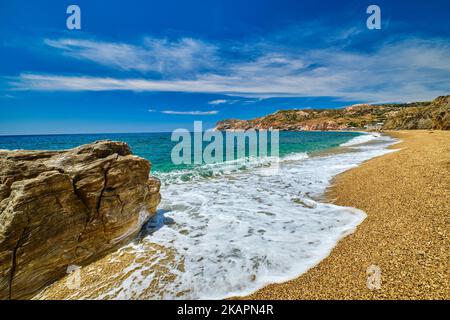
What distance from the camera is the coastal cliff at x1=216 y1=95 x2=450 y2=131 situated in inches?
2698

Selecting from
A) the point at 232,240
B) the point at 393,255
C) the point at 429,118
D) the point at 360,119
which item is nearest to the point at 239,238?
the point at 232,240

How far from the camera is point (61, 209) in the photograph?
5543mm

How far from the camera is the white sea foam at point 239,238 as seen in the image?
505cm

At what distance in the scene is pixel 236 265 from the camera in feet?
18.5

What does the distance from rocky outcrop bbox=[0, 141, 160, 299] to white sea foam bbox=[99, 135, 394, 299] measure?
1274 mm

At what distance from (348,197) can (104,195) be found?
994cm

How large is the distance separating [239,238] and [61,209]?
17.0 feet

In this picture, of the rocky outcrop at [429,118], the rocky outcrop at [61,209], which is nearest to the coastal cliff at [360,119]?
the rocky outcrop at [429,118]

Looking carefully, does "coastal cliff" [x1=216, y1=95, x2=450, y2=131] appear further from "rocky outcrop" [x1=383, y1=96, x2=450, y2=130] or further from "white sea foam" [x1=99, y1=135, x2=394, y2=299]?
"white sea foam" [x1=99, y1=135, x2=394, y2=299]

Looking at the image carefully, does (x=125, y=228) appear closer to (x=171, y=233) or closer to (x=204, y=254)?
(x=171, y=233)

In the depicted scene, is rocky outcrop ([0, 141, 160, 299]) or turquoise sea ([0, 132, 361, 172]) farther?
turquoise sea ([0, 132, 361, 172])

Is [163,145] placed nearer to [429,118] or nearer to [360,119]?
[429,118]

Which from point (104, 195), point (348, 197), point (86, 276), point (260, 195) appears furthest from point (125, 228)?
point (348, 197)

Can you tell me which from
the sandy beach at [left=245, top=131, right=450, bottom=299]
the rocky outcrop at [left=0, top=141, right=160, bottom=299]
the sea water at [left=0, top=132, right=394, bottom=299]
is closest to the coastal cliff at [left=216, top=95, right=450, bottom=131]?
the sandy beach at [left=245, top=131, right=450, bottom=299]
